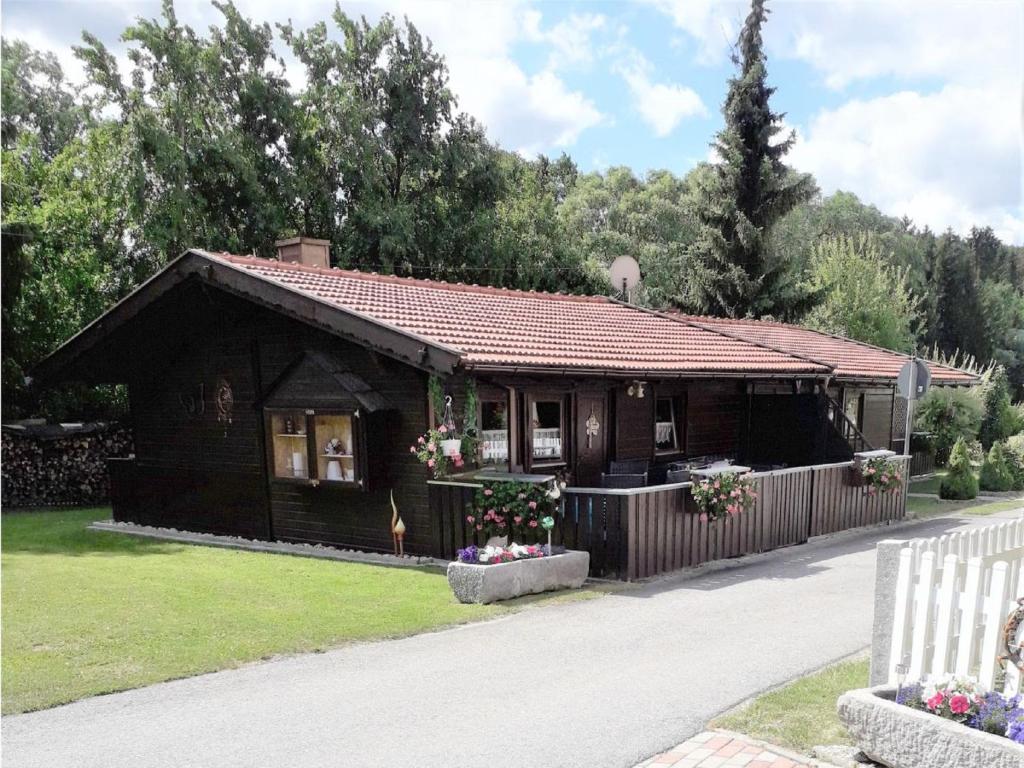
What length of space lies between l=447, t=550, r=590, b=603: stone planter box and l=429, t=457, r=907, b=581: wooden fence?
1.87 feet

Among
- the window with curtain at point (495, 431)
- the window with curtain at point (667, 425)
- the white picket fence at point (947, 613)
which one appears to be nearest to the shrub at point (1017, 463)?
the window with curtain at point (667, 425)

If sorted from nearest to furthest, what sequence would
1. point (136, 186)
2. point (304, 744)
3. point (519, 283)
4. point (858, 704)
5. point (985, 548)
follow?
point (858, 704)
point (304, 744)
point (985, 548)
point (136, 186)
point (519, 283)

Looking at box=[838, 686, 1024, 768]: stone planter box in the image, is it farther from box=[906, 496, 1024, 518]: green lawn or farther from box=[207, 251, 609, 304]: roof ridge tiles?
box=[906, 496, 1024, 518]: green lawn

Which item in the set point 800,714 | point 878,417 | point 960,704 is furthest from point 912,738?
point 878,417

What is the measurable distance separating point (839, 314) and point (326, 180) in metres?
19.3

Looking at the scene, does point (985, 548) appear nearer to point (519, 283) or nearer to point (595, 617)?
point (595, 617)

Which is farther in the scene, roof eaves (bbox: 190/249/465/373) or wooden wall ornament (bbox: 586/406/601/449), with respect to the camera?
wooden wall ornament (bbox: 586/406/601/449)

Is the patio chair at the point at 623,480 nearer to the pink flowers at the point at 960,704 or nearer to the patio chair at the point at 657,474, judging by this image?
the patio chair at the point at 657,474

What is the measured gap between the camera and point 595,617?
8156 mm

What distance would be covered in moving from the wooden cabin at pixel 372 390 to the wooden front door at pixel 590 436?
0.03 metres


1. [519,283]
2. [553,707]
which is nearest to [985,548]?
[553,707]

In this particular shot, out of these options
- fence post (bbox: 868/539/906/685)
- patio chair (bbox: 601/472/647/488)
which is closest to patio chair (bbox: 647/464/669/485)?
patio chair (bbox: 601/472/647/488)

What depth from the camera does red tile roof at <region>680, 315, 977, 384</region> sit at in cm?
1872

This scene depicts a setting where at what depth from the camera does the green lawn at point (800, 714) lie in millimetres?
5023
